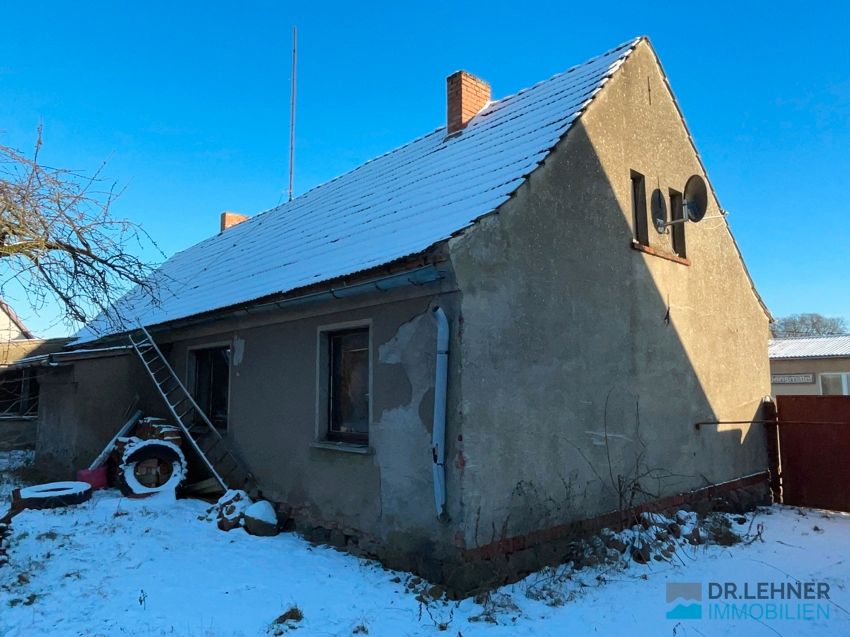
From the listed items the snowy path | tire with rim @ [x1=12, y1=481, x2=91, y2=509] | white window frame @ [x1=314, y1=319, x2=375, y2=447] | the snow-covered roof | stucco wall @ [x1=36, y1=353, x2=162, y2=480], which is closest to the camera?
the snowy path

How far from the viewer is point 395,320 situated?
6605 mm

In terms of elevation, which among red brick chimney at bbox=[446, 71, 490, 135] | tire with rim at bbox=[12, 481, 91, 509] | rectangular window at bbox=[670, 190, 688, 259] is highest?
red brick chimney at bbox=[446, 71, 490, 135]

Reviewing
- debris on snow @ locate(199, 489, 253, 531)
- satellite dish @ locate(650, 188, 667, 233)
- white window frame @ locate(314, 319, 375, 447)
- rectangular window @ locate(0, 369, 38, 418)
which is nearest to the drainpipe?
white window frame @ locate(314, 319, 375, 447)

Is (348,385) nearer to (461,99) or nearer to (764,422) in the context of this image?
(461,99)

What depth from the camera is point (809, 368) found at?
1102 inches

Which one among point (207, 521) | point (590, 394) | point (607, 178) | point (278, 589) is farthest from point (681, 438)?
point (207, 521)

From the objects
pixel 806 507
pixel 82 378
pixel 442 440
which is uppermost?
pixel 82 378

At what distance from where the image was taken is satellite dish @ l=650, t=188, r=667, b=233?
888 cm

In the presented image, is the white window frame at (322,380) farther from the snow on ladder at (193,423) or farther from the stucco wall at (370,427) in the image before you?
the snow on ladder at (193,423)

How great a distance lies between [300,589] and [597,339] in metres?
4.30

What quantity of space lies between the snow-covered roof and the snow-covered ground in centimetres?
257

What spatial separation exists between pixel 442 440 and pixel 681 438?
4.57 metres

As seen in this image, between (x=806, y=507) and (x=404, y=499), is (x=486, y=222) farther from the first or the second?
(x=806, y=507)

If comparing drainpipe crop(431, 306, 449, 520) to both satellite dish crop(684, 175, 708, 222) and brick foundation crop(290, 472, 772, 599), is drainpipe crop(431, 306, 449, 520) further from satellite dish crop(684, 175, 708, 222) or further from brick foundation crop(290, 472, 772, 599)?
satellite dish crop(684, 175, 708, 222)
